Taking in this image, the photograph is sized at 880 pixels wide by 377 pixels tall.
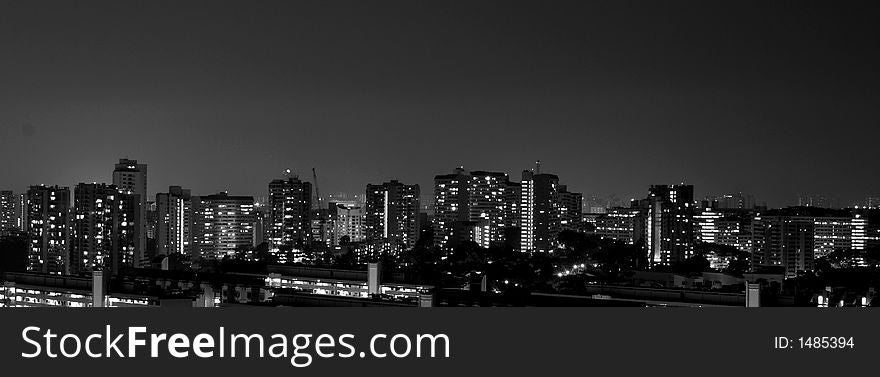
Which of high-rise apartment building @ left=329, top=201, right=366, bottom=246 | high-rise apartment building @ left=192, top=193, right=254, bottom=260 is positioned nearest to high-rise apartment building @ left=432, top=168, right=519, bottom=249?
high-rise apartment building @ left=329, top=201, right=366, bottom=246

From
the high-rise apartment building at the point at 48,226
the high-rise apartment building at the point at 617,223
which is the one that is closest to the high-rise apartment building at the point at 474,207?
the high-rise apartment building at the point at 617,223

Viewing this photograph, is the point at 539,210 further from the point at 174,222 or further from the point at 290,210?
the point at 174,222

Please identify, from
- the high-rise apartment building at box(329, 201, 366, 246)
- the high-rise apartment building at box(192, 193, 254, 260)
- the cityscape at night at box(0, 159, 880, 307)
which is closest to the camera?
the cityscape at night at box(0, 159, 880, 307)

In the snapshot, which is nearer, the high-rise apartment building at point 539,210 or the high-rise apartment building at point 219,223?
the high-rise apartment building at point 219,223

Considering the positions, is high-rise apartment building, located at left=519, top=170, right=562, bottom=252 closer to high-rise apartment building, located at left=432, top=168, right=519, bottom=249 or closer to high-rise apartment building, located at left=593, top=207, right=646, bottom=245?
high-rise apartment building, located at left=432, top=168, right=519, bottom=249

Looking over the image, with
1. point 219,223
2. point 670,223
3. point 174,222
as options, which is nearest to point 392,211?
point 219,223

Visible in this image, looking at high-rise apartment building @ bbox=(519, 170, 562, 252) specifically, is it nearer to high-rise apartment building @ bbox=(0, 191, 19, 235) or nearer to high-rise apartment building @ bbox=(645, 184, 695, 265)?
high-rise apartment building @ bbox=(645, 184, 695, 265)

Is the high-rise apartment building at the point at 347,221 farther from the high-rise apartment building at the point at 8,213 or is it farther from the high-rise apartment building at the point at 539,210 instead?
the high-rise apartment building at the point at 8,213

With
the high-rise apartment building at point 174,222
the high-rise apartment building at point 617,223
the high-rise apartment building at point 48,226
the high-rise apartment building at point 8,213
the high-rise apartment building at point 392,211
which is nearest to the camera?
the high-rise apartment building at point 48,226

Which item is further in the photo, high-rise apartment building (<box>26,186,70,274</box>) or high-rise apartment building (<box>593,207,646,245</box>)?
high-rise apartment building (<box>593,207,646,245</box>)

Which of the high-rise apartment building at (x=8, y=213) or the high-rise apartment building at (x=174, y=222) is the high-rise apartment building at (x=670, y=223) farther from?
the high-rise apartment building at (x=8, y=213)

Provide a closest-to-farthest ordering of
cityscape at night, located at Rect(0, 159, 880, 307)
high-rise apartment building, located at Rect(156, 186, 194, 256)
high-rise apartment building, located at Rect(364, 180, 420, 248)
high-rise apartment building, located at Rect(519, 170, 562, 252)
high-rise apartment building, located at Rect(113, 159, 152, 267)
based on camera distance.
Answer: cityscape at night, located at Rect(0, 159, 880, 307), high-rise apartment building, located at Rect(113, 159, 152, 267), high-rise apartment building, located at Rect(156, 186, 194, 256), high-rise apartment building, located at Rect(519, 170, 562, 252), high-rise apartment building, located at Rect(364, 180, 420, 248)

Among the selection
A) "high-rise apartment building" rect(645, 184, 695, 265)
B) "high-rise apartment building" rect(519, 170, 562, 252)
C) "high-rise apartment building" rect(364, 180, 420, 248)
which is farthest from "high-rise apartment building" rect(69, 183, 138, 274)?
"high-rise apartment building" rect(645, 184, 695, 265)

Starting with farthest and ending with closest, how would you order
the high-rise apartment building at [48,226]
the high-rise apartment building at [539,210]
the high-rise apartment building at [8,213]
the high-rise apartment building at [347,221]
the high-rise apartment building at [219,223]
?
the high-rise apartment building at [347,221] → the high-rise apartment building at [539,210] → the high-rise apartment building at [219,223] → the high-rise apartment building at [8,213] → the high-rise apartment building at [48,226]
